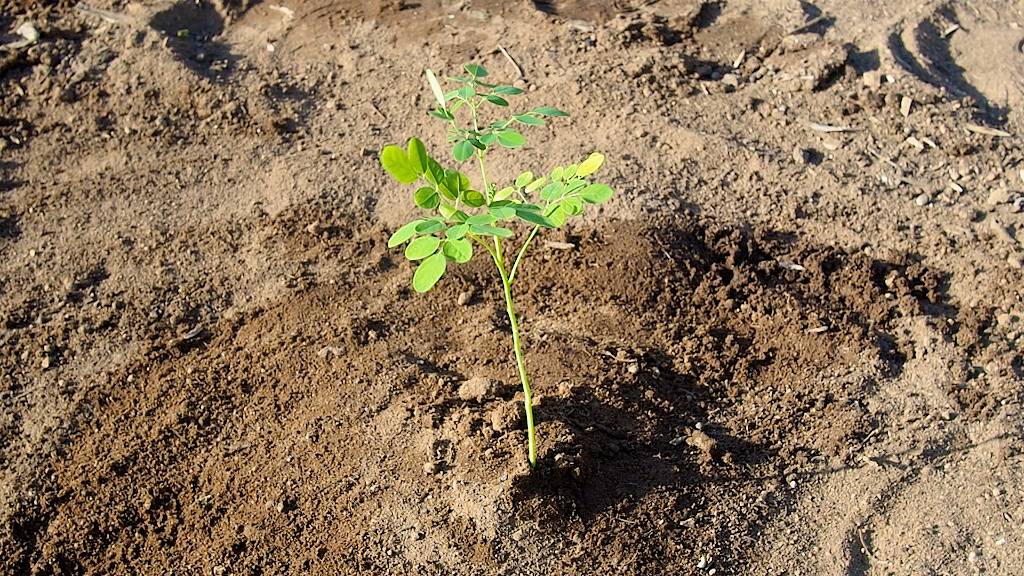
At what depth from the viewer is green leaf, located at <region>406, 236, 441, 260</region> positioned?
82.7 inches

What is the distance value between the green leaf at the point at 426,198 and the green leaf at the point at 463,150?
0.11 m

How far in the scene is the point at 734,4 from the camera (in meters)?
4.98

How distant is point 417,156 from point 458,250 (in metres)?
0.22

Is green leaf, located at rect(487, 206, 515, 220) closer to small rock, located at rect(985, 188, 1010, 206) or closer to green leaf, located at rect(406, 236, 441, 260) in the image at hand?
green leaf, located at rect(406, 236, 441, 260)

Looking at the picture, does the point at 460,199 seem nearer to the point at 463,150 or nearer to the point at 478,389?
the point at 463,150

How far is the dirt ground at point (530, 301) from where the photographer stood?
2.99 m

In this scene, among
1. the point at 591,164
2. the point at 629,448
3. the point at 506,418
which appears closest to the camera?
the point at 591,164

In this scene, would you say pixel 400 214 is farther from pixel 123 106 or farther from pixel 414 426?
pixel 123 106

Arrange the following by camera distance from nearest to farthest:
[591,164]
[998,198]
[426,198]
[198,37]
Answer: [426,198]
[591,164]
[998,198]
[198,37]

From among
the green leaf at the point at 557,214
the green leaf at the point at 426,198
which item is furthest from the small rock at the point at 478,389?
the green leaf at the point at 426,198

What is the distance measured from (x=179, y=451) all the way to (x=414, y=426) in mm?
782

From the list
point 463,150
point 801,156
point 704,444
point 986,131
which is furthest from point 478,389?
point 986,131

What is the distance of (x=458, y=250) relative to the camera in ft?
6.89

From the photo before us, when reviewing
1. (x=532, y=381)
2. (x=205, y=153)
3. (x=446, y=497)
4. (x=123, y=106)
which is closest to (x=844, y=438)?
(x=532, y=381)
